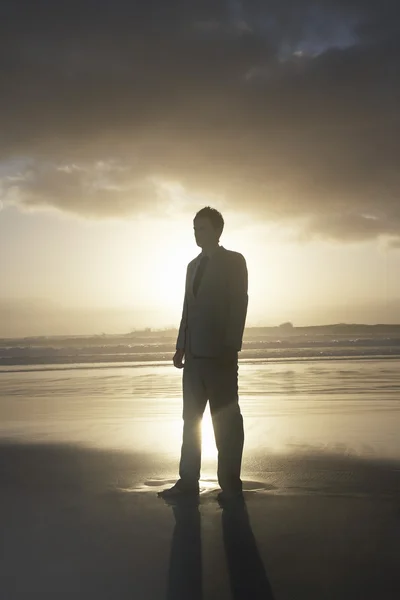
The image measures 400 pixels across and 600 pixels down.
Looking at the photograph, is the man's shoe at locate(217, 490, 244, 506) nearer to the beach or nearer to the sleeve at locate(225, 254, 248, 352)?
the beach

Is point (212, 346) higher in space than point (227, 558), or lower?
higher

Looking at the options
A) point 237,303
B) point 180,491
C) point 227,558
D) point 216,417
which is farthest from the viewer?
A: point 237,303

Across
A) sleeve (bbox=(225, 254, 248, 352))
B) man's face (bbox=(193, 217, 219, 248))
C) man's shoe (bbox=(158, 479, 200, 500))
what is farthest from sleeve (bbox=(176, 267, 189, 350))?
man's shoe (bbox=(158, 479, 200, 500))

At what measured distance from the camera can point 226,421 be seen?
4.71 meters

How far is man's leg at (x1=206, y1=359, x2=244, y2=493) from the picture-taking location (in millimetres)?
4613

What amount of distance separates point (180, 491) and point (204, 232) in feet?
6.00

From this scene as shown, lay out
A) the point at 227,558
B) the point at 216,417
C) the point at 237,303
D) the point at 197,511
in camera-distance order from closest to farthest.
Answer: the point at 227,558 < the point at 197,511 < the point at 216,417 < the point at 237,303

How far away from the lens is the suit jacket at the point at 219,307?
15.9 ft

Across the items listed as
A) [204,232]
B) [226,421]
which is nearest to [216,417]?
[226,421]

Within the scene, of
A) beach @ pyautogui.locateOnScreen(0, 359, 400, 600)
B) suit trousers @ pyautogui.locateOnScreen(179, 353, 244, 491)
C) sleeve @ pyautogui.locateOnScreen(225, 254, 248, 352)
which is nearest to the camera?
beach @ pyautogui.locateOnScreen(0, 359, 400, 600)

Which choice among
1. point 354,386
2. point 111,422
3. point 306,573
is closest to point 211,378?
point 306,573

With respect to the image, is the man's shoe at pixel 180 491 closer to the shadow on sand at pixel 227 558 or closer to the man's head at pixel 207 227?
the shadow on sand at pixel 227 558

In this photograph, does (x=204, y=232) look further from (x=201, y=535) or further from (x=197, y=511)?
(x=201, y=535)

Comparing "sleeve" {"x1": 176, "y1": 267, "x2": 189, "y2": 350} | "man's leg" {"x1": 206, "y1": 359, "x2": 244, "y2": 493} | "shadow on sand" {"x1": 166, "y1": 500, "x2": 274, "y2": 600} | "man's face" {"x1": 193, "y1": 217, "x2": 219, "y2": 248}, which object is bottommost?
"shadow on sand" {"x1": 166, "y1": 500, "x2": 274, "y2": 600}
